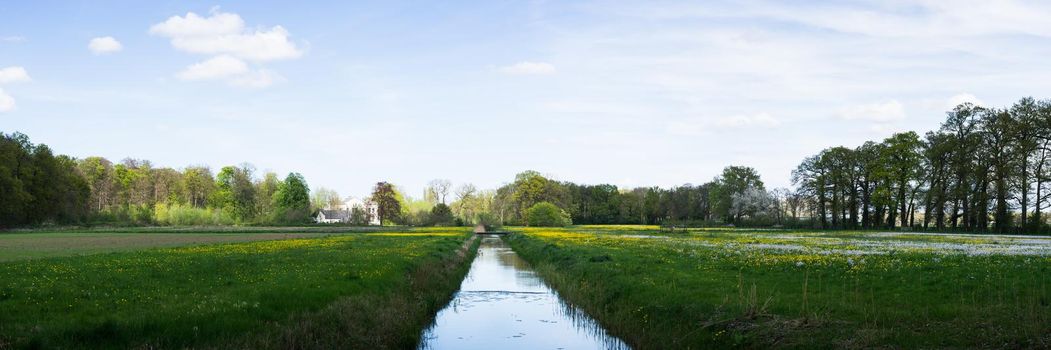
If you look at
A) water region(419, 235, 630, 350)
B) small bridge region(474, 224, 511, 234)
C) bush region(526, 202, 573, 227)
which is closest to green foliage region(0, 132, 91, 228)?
small bridge region(474, 224, 511, 234)

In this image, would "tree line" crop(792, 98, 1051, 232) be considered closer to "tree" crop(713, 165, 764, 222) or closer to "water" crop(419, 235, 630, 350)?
"tree" crop(713, 165, 764, 222)

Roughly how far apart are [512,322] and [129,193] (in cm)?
14753

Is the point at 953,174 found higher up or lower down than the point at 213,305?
higher up

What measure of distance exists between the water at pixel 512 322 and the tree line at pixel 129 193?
88.9 m

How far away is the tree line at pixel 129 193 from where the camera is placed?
94.1 meters

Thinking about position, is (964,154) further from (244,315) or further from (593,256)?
(244,315)

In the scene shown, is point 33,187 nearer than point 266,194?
Yes

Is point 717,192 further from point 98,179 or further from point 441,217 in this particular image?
point 98,179

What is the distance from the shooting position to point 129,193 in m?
142

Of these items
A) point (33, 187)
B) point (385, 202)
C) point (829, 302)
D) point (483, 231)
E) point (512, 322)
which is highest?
point (33, 187)

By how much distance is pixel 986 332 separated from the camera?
11.9 metres

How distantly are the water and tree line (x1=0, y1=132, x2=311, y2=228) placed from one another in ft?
292

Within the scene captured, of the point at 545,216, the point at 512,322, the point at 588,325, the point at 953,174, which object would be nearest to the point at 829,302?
the point at 588,325

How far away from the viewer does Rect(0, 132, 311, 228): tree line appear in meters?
94.1
